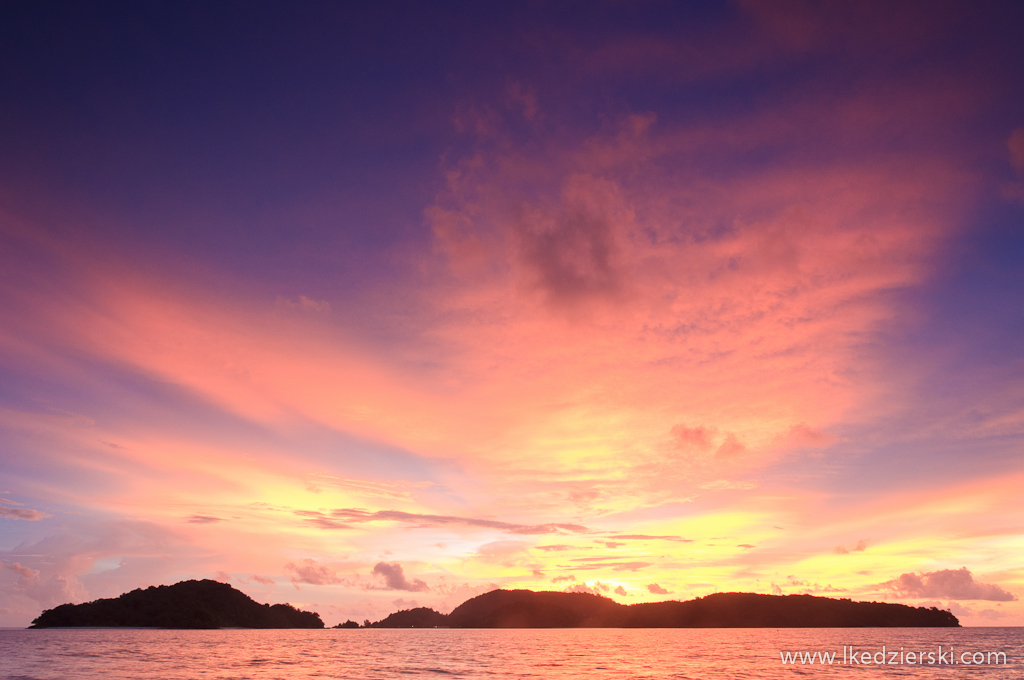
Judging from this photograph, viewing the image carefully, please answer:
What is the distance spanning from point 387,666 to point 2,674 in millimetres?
58909

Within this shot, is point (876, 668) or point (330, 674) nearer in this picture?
point (330, 674)

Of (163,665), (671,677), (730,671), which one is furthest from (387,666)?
(730,671)

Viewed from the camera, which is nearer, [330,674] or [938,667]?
[330,674]

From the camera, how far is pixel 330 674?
318 feet

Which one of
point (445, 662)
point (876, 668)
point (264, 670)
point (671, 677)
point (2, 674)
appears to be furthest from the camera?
point (445, 662)

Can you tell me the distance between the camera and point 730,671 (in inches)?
4038

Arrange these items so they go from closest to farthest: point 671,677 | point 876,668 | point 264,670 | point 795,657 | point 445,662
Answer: point 671,677, point 264,670, point 876,668, point 445,662, point 795,657

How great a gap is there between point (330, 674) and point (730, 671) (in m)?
66.5

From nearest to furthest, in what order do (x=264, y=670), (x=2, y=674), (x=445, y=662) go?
(x=2, y=674)
(x=264, y=670)
(x=445, y=662)

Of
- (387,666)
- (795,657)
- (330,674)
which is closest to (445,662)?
(387,666)

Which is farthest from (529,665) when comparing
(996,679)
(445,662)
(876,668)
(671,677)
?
(996,679)

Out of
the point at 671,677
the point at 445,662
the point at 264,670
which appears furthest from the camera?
the point at 445,662

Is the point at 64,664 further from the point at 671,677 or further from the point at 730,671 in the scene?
the point at 730,671

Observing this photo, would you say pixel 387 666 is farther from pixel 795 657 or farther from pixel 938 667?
pixel 938 667
